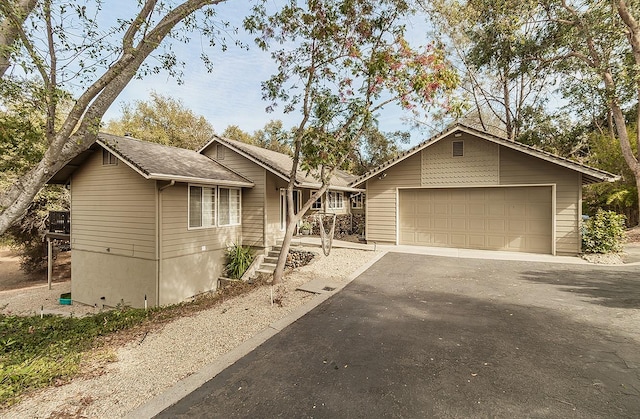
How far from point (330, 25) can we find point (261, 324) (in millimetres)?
7141

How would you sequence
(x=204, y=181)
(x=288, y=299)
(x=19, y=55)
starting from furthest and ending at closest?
(x=204, y=181)
(x=288, y=299)
(x=19, y=55)

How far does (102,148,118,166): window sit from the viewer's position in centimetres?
978

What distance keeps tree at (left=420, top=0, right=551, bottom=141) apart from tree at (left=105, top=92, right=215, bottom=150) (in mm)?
22375

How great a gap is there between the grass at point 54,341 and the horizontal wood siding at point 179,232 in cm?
279

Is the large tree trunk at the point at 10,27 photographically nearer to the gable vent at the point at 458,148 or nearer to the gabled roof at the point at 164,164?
the gabled roof at the point at 164,164

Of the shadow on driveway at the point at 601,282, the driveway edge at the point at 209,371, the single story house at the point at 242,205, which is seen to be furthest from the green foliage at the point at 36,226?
the shadow on driveway at the point at 601,282

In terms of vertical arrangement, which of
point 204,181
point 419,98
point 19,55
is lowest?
point 204,181

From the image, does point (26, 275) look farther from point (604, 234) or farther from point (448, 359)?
point (604, 234)

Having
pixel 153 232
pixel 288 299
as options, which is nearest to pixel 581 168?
pixel 288 299

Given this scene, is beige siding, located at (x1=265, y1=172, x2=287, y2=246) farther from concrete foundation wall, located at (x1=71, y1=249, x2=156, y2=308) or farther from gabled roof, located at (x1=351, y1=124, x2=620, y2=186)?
concrete foundation wall, located at (x1=71, y1=249, x2=156, y2=308)

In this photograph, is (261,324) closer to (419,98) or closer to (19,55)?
(19,55)

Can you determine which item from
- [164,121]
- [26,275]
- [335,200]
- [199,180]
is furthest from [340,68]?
[164,121]

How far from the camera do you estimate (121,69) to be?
5.13 m

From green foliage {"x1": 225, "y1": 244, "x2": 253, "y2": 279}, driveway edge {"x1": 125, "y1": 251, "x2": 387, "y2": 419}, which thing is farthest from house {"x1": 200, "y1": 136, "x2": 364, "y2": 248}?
driveway edge {"x1": 125, "y1": 251, "x2": 387, "y2": 419}
